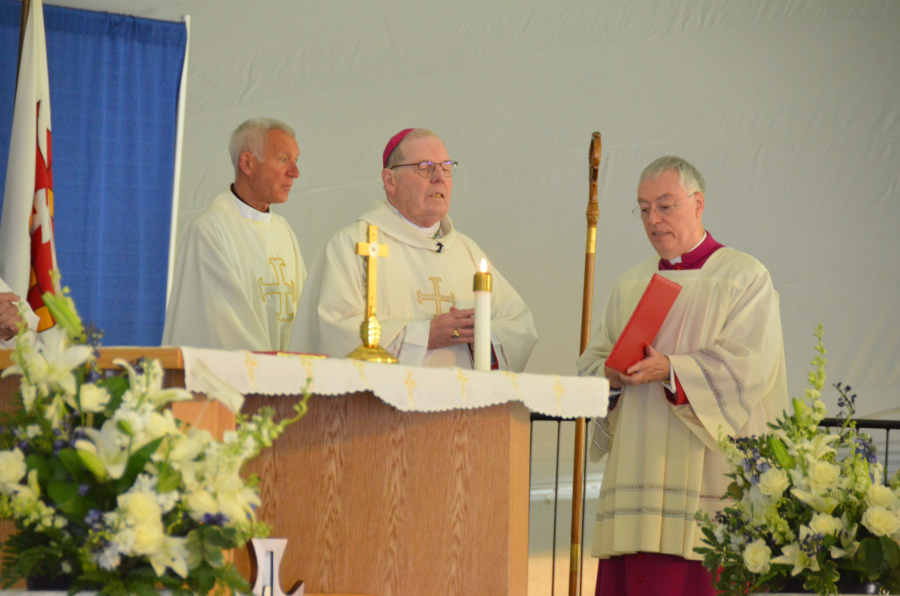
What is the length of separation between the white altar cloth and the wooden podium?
0.10m

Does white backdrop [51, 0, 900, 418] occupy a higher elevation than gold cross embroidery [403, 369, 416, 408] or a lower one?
higher

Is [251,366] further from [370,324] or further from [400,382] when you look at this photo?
[370,324]

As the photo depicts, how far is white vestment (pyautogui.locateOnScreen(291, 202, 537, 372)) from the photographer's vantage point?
13.2ft

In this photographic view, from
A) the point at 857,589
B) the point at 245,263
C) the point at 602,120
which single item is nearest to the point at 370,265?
the point at 857,589

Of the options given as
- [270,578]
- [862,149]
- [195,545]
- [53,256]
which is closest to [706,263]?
[270,578]

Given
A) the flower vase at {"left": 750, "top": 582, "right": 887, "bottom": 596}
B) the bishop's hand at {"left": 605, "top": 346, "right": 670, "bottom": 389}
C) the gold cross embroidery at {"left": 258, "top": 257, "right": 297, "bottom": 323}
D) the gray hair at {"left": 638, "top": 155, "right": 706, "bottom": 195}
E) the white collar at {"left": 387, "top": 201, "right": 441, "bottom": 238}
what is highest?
the gray hair at {"left": 638, "top": 155, "right": 706, "bottom": 195}

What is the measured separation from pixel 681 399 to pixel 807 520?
140 centimetres

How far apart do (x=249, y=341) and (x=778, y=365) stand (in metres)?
2.41

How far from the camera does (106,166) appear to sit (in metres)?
6.32

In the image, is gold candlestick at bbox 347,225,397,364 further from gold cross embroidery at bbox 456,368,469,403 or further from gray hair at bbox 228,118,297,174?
gray hair at bbox 228,118,297,174

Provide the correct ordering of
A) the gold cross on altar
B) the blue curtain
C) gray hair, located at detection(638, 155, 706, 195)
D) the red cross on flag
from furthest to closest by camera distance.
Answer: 1. the blue curtain
2. the red cross on flag
3. gray hair, located at detection(638, 155, 706, 195)
4. the gold cross on altar

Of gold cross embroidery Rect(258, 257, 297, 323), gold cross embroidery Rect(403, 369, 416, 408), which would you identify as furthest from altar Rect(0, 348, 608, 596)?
gold cross embroidery Rect(258, 257, 297, 323)

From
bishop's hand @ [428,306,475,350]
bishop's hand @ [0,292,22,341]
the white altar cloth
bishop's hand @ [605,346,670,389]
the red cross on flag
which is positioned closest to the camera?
the white altar cloth

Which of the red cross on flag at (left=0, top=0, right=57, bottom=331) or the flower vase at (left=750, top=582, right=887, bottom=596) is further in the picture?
the red cross on flag at (left=0, top=0, right=57, bottom=331)
